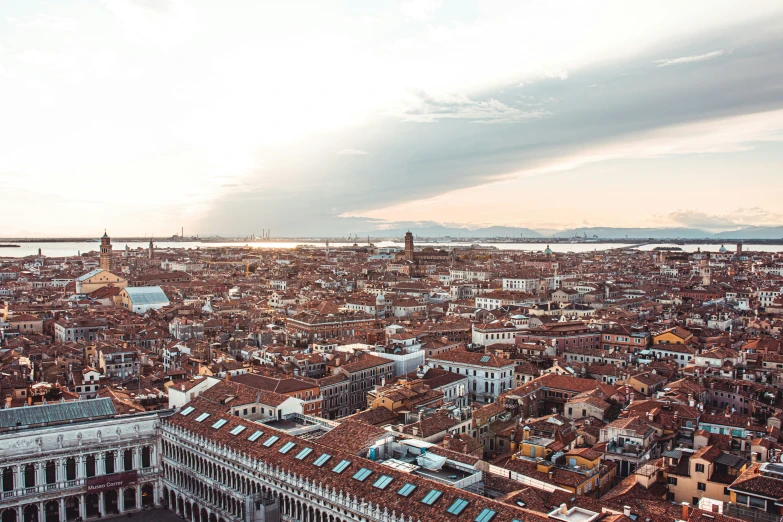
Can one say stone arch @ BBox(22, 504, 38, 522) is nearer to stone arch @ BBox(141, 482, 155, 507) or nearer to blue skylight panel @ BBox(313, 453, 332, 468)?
stone arch @ BBox(141, 482, 155, 507)

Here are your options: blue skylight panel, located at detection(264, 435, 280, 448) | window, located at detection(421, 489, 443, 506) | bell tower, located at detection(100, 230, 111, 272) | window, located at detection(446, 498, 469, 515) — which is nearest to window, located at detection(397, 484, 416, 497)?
window, located at detection(421, 489, 443, 506)

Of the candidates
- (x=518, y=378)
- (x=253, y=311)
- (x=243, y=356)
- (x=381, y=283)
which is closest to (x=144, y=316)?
(x=253, y=311)

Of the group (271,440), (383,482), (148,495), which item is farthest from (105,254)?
(383,482)

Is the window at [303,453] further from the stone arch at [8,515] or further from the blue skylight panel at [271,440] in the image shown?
the stone arch at [8,515]

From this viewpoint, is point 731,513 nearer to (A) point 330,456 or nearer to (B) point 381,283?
(A) point 330,456

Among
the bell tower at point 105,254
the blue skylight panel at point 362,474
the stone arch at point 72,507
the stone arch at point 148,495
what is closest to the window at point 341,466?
the blue skylight panel at point 362,474

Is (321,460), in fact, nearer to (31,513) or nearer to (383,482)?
(383,482)
